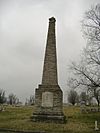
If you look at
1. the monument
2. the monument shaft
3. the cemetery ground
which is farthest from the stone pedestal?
the cemetery ground

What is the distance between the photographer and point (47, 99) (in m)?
22.6

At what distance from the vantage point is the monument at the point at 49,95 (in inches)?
872

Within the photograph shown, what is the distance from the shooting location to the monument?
22.2 m

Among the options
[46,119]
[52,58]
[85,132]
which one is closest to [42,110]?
[46,119]

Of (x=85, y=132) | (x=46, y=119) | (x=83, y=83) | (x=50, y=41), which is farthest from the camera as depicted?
(x=83, y=83)

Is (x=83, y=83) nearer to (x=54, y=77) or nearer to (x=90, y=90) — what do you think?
(x=90, y=90)

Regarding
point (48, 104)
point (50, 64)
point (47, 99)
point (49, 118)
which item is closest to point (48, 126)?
point (49, 118)

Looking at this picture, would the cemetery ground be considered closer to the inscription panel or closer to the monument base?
the monument base

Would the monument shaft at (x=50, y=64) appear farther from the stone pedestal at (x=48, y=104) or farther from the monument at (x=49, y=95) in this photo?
the stone pedestal at (x=48, y=104)

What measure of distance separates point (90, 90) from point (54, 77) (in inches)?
176

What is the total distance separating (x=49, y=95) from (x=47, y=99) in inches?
16.0

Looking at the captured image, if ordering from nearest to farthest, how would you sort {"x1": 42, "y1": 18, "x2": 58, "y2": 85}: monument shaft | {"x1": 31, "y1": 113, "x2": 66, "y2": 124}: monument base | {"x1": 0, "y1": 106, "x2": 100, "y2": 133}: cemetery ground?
{"x1": 0, "y1": 106, "x2": 100, "y2": 133}: cemetery ground < {"x1": 31, "y1": 113, "x2": 66, "y2": 124}: monument base < {"x1": 42, "y1": 18, "x2": 58, "y2": 85}: monument shaft

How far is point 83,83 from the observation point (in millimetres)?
25531

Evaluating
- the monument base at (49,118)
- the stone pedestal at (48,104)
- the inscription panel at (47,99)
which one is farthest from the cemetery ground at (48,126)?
the inscription panel at (47,99)
